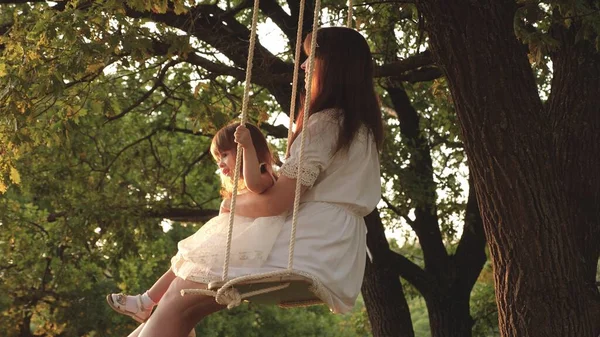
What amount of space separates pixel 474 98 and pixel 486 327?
277 inches

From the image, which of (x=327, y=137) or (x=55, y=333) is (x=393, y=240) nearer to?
(x=55, y=333)

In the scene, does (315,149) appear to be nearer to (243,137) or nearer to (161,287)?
(243,137)

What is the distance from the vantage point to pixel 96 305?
48.8 ft

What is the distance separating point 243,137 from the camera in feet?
12.6

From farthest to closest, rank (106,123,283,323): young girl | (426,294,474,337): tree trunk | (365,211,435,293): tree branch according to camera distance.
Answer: (426,294,474,337): tree trunk
(365,211,435,293): tree branch
(106,123,283,323): young girl

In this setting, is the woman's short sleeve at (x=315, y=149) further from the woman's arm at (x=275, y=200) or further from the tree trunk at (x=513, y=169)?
the tree trunk at (x=513, y=169)

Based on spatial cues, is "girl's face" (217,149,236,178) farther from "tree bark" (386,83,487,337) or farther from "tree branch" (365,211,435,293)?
"tree bark" (386,83,487,337)

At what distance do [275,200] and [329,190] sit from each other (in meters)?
0.21

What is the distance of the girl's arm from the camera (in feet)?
12.6

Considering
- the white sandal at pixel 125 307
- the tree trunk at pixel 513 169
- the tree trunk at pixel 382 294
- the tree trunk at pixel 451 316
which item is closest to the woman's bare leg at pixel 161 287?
the white sandal at pixel 125 307

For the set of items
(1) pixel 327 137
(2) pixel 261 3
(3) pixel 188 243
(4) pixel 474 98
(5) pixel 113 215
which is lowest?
(3) pixel 188 243

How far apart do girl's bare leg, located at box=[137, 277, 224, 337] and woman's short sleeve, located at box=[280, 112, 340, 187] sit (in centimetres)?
51

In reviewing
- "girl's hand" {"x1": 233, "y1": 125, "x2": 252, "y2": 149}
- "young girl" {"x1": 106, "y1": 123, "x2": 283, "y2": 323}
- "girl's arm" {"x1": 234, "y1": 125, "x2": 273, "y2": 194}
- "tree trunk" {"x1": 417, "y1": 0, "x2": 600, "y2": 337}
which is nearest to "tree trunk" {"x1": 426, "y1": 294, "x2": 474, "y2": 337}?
"tree trunk" {"x1": 417, "y1": 0, "x2": 600, "y2": 337}

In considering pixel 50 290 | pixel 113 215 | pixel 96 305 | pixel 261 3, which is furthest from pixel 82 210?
pixel 96 305
